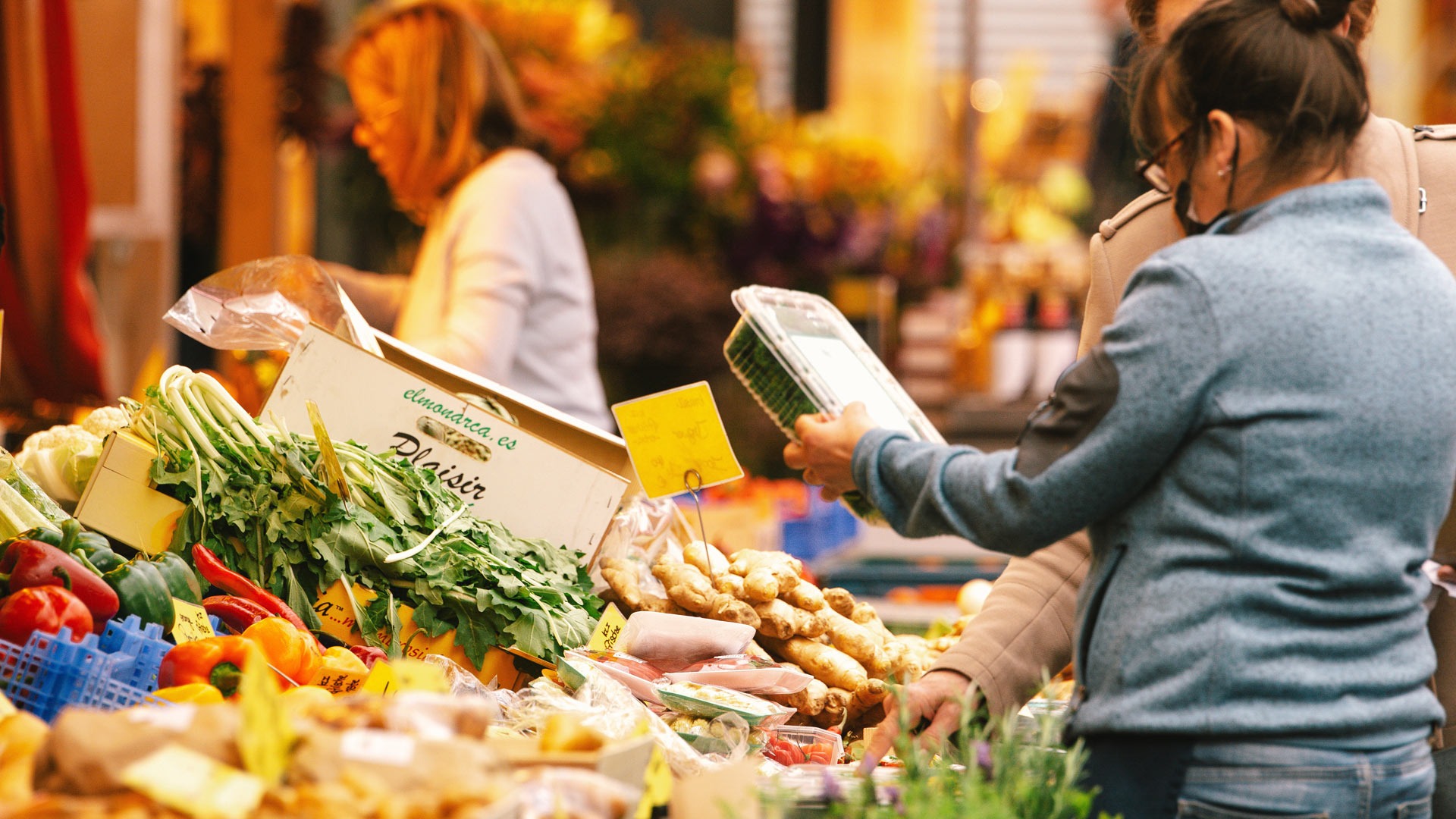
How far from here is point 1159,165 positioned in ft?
5.08

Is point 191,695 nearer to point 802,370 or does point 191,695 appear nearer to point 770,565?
point 802,370

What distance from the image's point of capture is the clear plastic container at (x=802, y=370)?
185 centimetres

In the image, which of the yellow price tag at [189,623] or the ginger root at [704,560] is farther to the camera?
the ginger root at [704,560]

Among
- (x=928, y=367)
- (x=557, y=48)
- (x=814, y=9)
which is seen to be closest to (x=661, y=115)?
(x=557, y=48)

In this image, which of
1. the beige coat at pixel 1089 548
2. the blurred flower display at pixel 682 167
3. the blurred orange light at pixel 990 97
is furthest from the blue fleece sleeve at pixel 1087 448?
the blurred orange light at pixel 990 97

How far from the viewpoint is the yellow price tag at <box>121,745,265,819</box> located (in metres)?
1.15

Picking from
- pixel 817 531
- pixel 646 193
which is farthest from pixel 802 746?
pixel 646 193

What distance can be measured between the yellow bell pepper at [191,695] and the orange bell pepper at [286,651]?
154mm

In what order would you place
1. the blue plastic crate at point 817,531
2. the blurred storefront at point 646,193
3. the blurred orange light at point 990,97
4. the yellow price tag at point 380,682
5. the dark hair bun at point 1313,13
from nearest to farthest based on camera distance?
the dark hair bun at point 1313,13 < the yellow price tag at point 380,682 < the blue plastic crate at point 817,531 < the blurred storefront at point 646,193 < the blurred orange light at point 990,97

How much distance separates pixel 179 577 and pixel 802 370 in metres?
0.91

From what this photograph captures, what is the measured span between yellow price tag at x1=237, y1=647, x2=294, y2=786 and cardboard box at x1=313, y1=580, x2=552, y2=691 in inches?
34.0

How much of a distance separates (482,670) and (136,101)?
11.3 feet

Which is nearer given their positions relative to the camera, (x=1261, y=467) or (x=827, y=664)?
(x=1261, y=467)

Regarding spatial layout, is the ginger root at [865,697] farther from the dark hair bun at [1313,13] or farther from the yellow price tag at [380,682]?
the dark hair bun at [1313,13]
